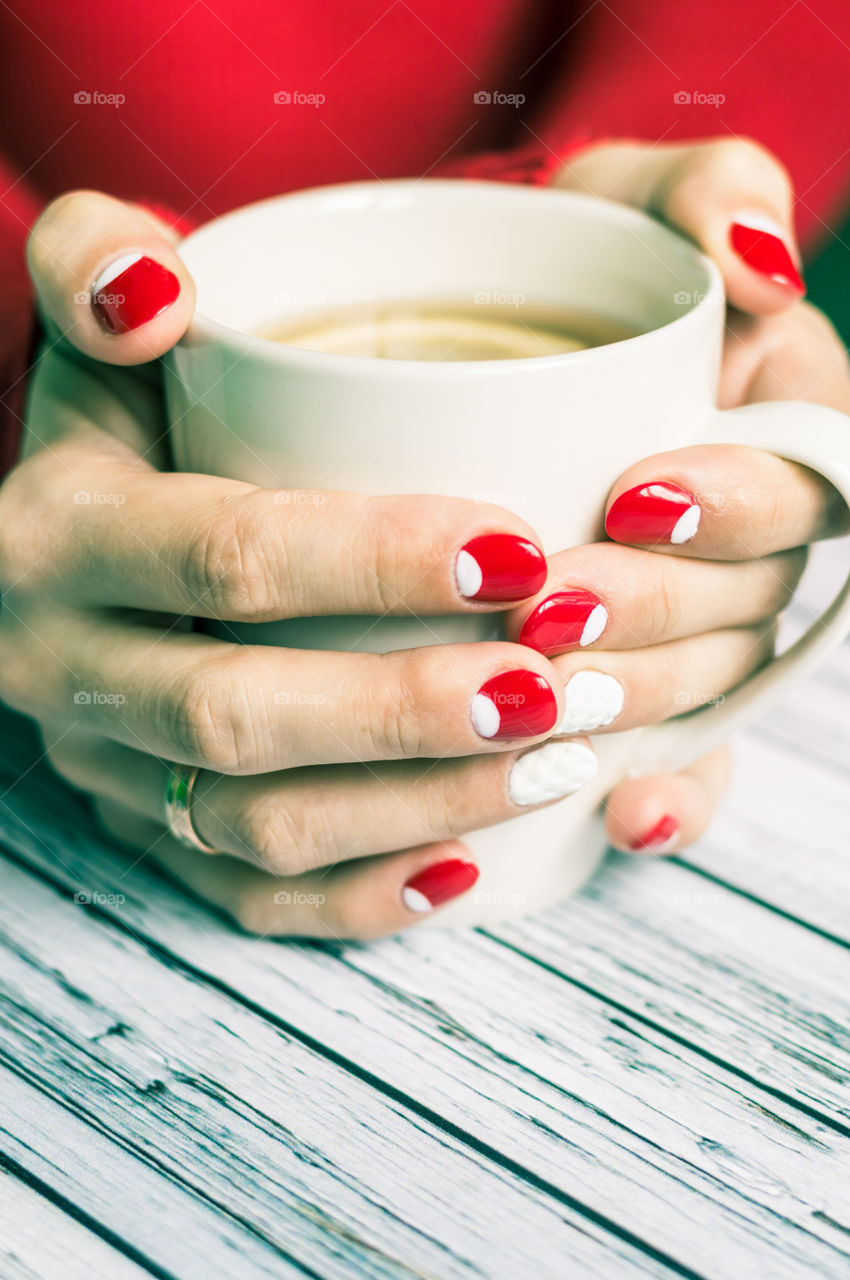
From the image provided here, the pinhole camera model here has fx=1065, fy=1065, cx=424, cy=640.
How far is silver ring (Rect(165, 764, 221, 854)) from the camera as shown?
0.61 metres

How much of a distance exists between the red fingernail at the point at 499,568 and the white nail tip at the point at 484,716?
5 centimetres

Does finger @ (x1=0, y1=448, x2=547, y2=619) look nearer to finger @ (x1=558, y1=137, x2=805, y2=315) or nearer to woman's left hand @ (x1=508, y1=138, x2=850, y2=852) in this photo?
woman's left hand @ (x1=508, y1=138, x2=850, y2=852)

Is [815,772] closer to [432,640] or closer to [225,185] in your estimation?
[432,640]

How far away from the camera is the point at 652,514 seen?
0.52 metres

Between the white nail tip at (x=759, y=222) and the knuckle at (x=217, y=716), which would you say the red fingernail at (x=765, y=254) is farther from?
the knuckle at (x=217, y=716)

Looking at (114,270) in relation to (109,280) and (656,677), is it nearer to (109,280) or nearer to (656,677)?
(109,280)

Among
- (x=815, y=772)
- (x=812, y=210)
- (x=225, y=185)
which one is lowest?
(x=815, y=772)

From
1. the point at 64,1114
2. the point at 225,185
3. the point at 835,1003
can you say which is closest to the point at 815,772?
the point at 835,1003

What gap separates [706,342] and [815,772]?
1.17ft

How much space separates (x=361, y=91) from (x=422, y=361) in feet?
2.14

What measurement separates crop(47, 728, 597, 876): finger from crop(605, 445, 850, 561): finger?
124mm

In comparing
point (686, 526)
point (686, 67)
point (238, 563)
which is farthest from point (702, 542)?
point (686, 67)

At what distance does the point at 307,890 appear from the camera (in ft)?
2.03

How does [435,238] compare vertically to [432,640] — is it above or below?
above
